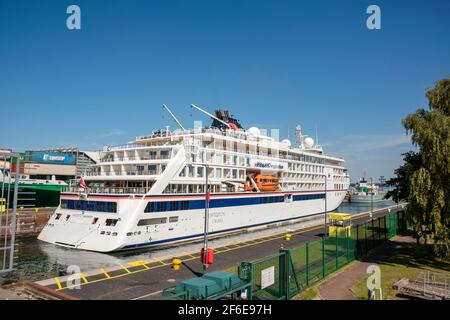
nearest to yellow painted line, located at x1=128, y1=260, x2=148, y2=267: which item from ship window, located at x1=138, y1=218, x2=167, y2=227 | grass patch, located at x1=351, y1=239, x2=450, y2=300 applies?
ship window, located at x1=138, y1=218, x2=167, y2=227

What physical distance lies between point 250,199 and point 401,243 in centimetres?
1683

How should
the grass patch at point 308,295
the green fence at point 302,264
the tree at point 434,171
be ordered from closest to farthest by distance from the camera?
the green fence at point 302,264, the grass patch at point 308,295, the tree at point 434,171

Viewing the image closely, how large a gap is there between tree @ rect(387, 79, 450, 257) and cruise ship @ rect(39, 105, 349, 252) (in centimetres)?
1329

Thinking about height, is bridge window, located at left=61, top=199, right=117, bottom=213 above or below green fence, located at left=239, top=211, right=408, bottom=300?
above

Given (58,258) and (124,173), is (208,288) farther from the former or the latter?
(124,173)

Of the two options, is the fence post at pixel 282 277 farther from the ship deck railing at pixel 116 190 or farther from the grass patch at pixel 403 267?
the ship deck railing at pixel 116 190

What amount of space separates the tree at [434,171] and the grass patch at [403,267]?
1.58 m

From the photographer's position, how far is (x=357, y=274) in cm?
1806

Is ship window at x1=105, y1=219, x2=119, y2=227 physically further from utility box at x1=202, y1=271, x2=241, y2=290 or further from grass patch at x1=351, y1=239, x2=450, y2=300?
grass patch at x1=351, y1=239, x2=450, y2=300

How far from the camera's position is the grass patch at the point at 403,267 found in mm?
15328

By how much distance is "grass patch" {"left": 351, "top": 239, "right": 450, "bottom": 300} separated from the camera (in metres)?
15.3

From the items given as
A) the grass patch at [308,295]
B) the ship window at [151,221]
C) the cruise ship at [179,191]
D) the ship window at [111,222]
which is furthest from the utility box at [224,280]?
the ship window at [111,222]

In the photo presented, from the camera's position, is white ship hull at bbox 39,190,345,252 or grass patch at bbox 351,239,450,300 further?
white ship hull at bbox 39,190,345,252
